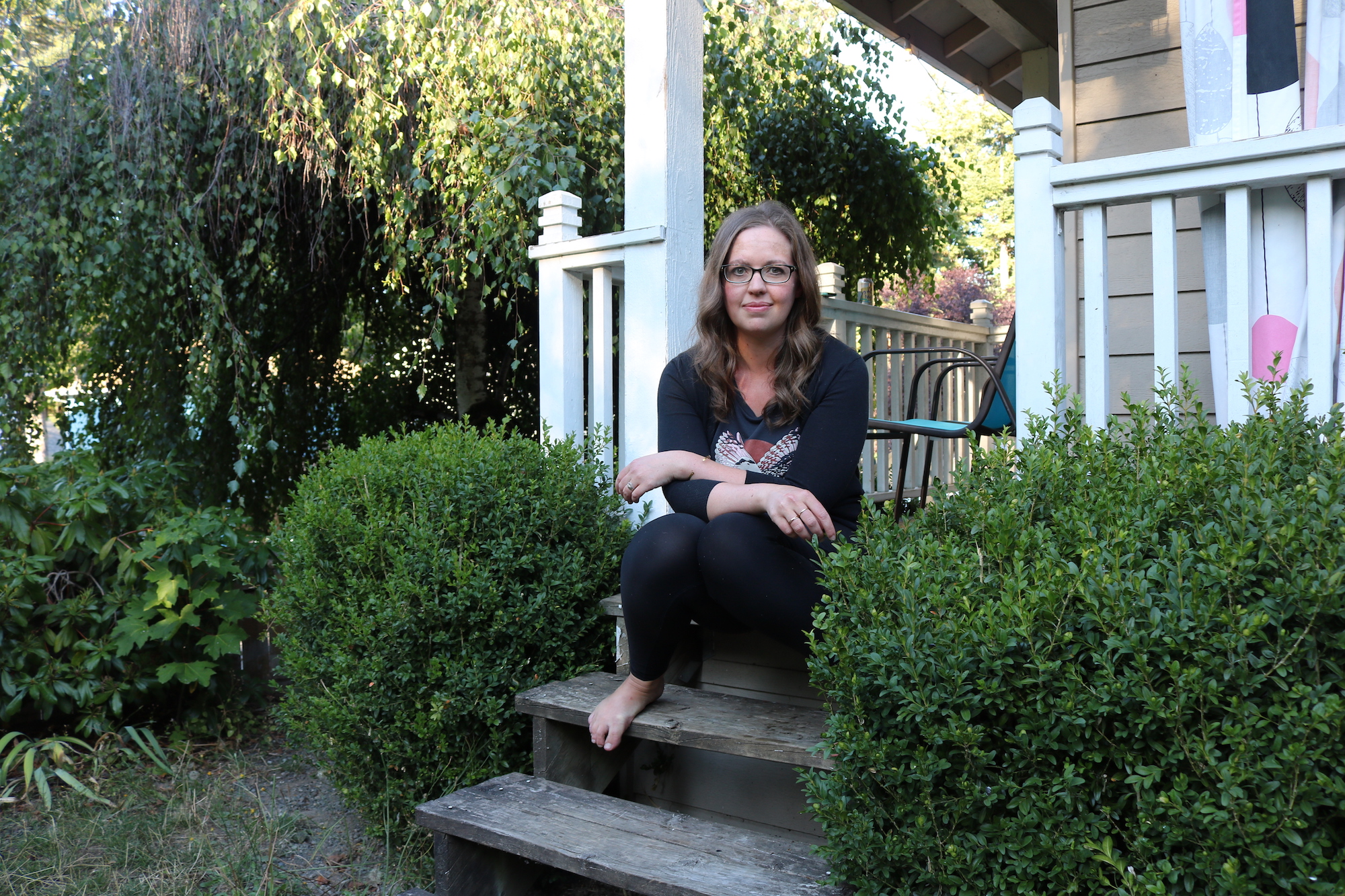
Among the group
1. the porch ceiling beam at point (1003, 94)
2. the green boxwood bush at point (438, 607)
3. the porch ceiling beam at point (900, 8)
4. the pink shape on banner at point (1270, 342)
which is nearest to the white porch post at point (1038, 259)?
the pink shape on banner at point (1270, 342)

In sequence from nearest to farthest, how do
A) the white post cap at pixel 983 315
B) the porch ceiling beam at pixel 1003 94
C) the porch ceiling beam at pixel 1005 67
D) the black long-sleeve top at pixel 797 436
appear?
the black long-sleeve top at pixel 797 436, the white post cap at pixel 983 315, the porch ceiling beam at pixel 1005 67, the porch ceiling beam at pixel 1003 94

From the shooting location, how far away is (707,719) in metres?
1.85

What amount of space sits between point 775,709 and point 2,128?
4.36 metres

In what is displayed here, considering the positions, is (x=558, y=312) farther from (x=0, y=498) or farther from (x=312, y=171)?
(x=312, y=171)

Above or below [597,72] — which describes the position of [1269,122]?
below

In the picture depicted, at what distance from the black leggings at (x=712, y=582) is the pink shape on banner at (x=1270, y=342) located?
0.92m

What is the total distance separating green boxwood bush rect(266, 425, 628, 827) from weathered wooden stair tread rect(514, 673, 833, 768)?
0.47ft

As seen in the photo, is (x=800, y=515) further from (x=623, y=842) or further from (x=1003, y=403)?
(x=1003, y=403)

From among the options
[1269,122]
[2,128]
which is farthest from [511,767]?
[2,128]

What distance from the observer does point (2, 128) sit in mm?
4160

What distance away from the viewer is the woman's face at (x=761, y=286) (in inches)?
77.7

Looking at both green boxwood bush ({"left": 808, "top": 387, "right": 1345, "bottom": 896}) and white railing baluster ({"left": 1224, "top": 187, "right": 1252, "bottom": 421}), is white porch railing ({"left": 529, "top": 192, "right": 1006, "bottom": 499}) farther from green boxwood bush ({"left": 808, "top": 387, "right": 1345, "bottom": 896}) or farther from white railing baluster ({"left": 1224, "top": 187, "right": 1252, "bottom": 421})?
green boxwood bush ({"left": 808, "top": 387, "right": 1345, "bottom": 896})

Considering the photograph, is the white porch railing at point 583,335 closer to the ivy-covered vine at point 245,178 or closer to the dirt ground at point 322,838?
the dirt ground at point 322,838

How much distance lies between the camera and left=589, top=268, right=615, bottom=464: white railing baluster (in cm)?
264
